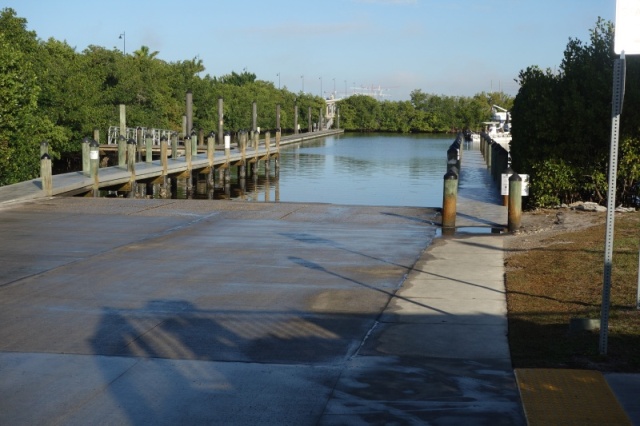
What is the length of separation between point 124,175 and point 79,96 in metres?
21.8

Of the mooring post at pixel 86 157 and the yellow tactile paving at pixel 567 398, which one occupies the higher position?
the mooring post at pixel 86 157

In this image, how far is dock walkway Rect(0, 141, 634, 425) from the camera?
652cm

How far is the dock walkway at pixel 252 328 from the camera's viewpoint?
6520mm

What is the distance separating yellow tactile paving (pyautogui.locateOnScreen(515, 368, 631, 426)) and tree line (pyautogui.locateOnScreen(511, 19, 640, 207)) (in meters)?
12.6

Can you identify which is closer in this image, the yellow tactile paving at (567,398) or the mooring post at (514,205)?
the yellow tactile paving at (567,398)

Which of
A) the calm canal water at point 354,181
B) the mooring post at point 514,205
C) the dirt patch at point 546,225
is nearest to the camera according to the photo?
the dirt patch at point 546,225

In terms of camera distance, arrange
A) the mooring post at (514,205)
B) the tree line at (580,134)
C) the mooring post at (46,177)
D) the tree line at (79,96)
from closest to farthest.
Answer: the mooring post at (514,205)
the tree line at (580,134)
the mooring post at (46,177)
the tree line at (79,96)

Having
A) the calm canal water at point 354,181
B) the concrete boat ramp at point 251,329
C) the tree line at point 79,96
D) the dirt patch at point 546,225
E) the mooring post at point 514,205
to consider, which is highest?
the tree line at point 79,96

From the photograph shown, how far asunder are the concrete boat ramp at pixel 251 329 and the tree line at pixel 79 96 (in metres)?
19.9

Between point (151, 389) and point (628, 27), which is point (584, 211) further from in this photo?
point (151, 389)

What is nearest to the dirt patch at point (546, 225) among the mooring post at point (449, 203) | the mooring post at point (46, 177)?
the mooring post at point (449, 203)

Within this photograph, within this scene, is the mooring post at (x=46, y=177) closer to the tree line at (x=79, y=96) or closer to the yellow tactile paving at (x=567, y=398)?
the tree line at (x=79, y=96)

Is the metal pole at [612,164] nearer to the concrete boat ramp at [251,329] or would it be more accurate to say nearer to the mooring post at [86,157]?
the concrete boat ramp at [251,329]

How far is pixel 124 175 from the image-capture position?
28.8 metres
